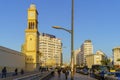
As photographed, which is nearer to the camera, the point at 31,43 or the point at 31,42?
the point at 31,42

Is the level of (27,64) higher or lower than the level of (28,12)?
lower

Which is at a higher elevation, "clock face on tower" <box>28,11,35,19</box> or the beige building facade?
"clock face on tower" <box>28,11,35,19</box>

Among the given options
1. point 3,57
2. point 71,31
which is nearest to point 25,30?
point 3,57

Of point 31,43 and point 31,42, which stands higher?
point 31,42

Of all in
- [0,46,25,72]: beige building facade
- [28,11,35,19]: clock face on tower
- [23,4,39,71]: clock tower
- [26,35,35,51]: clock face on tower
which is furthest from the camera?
[28,11,35,19]: clock face on tower

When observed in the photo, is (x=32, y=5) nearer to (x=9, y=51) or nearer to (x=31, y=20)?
(x=31, y=20)

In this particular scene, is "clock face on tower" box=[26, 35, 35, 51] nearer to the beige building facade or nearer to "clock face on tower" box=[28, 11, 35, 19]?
"clock face on tower" box=[28, 11, 35, 19]

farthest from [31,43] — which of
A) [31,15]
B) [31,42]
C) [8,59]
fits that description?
[8,59]

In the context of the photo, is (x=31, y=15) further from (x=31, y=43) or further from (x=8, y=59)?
(x=8, y=59)

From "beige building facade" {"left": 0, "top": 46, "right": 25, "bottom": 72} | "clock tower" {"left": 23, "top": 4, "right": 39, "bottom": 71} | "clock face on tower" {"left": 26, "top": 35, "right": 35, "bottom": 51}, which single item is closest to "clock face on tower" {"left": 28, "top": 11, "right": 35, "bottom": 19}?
"clock tower" {"left": 23, "top": 4, "right": 39, "bottom": 71}

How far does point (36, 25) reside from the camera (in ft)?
475

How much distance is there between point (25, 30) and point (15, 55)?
3720 cm

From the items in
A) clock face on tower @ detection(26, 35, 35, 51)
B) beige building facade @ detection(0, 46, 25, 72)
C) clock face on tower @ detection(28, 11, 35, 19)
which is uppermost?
clock face on tower @ detection(28, 11, 35, 19)

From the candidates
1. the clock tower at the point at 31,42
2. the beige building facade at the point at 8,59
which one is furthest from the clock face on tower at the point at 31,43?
the beige building facade at the point at 8,59
